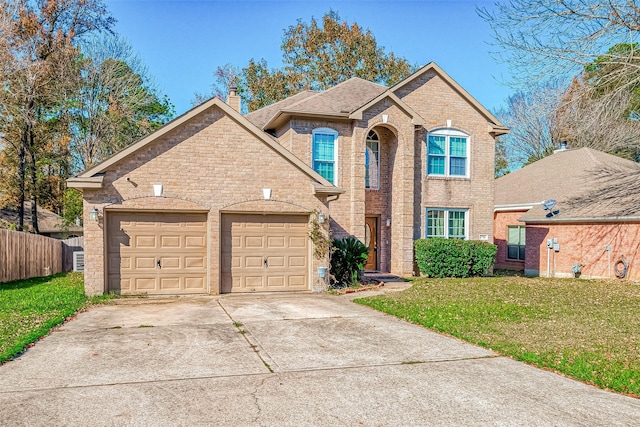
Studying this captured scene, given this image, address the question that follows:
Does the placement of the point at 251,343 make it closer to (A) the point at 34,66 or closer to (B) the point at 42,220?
(A) the point at 34,66

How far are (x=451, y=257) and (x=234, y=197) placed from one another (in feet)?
29.5

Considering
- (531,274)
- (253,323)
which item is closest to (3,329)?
(253,323)

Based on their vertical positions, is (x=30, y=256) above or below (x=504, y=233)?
below

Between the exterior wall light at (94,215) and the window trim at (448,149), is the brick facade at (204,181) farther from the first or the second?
the window trim at (448,149)

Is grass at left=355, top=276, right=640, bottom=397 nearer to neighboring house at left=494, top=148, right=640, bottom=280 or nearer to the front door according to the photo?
neighboring house at left=494, top=148, right=640, bottom=280

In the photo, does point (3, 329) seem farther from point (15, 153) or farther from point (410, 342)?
point (15, 153)

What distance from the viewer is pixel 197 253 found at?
1362cm

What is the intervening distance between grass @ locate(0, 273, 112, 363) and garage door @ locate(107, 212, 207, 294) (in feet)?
2.99

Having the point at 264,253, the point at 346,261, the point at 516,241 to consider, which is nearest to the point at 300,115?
the point at 346,261

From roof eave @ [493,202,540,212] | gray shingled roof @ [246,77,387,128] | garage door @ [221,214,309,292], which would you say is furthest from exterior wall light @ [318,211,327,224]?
roof eave @ [493,202,540,212]

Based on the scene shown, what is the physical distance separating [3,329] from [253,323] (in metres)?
4.40

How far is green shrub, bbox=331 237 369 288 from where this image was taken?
15.4 meters

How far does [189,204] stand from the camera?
13305 mm

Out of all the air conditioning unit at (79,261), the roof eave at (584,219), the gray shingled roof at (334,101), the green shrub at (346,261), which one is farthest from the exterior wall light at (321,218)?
the air conditioning unit at (79,261)
